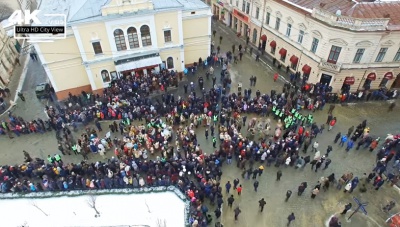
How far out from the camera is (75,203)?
20.9m

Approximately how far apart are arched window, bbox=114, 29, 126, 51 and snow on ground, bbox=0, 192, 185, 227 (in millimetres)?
14001

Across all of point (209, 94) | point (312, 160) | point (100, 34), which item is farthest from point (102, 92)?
point (312, 160)

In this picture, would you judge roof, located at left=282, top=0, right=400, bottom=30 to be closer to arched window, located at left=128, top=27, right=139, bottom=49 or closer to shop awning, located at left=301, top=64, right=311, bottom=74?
shop awning, located at left=301, top=64, right=311, bottom=74

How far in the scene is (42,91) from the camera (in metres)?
29.6

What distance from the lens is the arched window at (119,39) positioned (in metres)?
27.7

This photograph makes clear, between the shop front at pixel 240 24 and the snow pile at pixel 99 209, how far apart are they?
24.5m

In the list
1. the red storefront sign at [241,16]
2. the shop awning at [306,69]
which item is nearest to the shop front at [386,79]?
the shop awning at [306,69]

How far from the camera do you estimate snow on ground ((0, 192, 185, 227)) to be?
65.1 ft

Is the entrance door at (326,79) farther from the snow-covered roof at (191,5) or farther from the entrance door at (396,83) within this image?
the snow-covered roof at (191,5)

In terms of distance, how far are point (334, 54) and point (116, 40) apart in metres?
19.7

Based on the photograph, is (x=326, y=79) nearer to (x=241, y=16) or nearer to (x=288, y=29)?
(x=288, y=29)

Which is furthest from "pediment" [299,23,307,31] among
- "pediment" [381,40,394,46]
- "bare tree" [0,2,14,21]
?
"bare tree" [0,2,14,21]

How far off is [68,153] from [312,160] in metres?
18.7

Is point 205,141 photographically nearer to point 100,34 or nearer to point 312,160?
point 312,160
